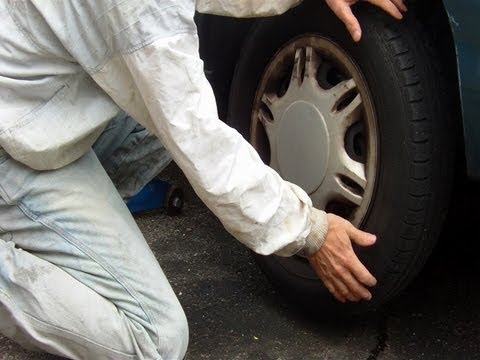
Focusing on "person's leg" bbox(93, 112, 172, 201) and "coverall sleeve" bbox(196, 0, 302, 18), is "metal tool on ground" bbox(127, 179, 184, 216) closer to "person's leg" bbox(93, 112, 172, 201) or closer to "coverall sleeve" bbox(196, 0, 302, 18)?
"person's leg" bbox(93, 112, 172, 201)

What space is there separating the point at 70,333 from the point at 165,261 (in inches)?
30.1

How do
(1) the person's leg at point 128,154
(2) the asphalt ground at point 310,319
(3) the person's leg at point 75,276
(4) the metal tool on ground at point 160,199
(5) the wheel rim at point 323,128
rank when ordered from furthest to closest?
1. (4) the metal tool on ground at point 160,199
2. (1) the person's leg at point 128,154
3. (2) the asphalt ground at point 310,319
4. (5) the wheel rim at point 323,128
5. (3) the person's leg at point 75,276

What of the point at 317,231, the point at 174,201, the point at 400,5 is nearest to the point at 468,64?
the point at 400,5

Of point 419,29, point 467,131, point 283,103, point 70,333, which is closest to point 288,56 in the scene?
point 283,103

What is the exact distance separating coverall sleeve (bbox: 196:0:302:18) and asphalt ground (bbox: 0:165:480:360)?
0.63 metres

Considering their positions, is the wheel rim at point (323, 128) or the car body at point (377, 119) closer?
the car body at point (377, 119)

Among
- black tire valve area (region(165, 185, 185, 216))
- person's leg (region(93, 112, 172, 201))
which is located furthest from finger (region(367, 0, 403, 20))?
black tire valve area (region(165, 185, 185, 216))

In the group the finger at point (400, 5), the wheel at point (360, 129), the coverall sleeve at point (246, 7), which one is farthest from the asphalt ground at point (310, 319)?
the coverall sleeve at point (246, 7)

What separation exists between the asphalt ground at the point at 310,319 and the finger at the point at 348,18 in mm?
490

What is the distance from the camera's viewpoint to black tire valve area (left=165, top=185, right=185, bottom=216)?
8.98 feet

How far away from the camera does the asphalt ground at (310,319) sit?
1.97 meters

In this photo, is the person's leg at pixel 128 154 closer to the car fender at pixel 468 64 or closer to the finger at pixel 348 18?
the finger at pixel 348 18

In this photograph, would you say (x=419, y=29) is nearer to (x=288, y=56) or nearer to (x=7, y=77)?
(x=288, y=56)

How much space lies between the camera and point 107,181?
1815 mm
